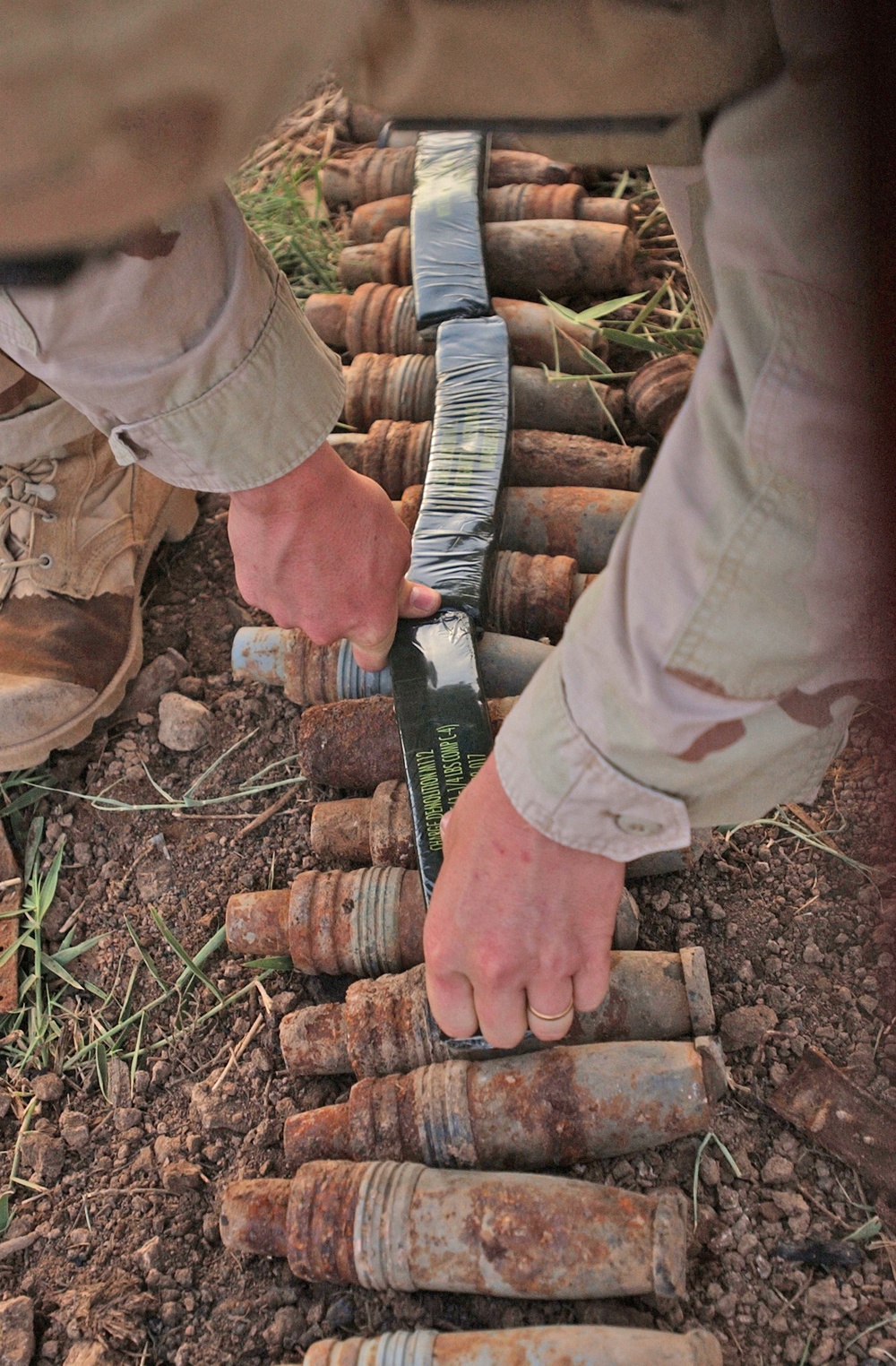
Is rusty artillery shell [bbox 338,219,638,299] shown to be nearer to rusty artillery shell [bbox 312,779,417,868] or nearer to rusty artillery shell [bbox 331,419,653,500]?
rusty artillery shell [bbox 331,419,653,500]

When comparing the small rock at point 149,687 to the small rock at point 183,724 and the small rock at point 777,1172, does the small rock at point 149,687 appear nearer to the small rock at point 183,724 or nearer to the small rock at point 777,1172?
the small rock at point 183,724

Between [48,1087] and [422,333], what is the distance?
75.9 inches

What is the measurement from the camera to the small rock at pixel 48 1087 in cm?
200

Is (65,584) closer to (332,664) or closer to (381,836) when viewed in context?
(332,664)

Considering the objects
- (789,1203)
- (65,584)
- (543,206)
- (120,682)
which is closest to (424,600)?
(120,682)

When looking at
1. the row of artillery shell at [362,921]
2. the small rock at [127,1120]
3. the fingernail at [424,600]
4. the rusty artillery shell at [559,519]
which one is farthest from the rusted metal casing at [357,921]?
the rusty artillery shell at [559,519]

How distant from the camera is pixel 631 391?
269cm

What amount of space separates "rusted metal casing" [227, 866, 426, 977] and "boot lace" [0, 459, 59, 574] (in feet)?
3.63

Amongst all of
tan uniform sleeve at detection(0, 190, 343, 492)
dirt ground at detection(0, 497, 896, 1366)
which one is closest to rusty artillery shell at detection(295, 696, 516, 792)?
dirt ground at detection(0, 497, 896, 1366)

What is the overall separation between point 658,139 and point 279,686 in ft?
4.88

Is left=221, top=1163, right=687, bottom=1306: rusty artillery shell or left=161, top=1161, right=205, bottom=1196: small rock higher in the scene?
left=221, top=1163, right=687, bottom=1306: rusty artillery shell

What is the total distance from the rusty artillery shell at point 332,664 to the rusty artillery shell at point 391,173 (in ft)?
4.95

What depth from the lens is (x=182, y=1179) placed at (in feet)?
5.99

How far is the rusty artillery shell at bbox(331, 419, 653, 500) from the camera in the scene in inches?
102
